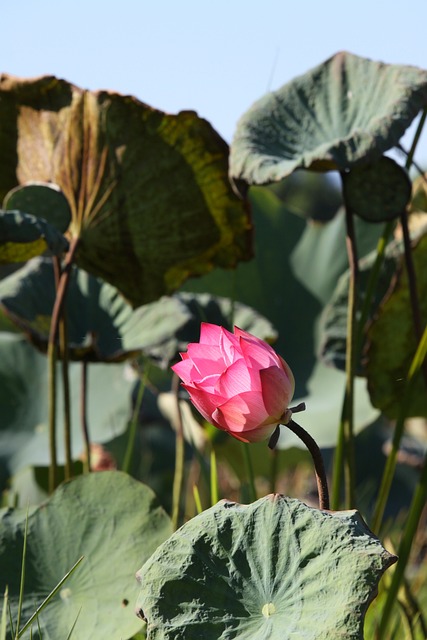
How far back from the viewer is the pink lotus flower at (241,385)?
0.64 meters

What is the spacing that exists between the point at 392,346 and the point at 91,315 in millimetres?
553

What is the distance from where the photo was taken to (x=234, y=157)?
1106 millimetres

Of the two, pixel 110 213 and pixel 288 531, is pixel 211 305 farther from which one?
pixel 288 531

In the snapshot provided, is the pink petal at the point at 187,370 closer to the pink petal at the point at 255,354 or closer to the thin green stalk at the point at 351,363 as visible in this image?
the pink petal at the point at 255,354

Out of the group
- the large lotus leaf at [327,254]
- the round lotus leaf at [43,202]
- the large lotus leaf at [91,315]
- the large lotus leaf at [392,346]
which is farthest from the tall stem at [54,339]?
the large lotus leaf at [327,254]

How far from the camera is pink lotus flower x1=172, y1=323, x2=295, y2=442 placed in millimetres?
638

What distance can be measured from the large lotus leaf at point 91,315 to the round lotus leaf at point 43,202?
0.22m

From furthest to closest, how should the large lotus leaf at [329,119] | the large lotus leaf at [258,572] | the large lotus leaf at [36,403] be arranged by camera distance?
the large lotus leaf at [36,403], the large lotus leaf at [329,119], the large lotus leaf at [258,572]

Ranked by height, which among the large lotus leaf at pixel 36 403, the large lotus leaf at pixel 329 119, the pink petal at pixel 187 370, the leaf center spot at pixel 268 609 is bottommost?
the large lotus leaf at pixel 36 403

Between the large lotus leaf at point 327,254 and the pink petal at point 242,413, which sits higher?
the pink petal at point 242,413

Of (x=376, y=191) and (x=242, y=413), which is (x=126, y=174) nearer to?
(x=376, y=191)

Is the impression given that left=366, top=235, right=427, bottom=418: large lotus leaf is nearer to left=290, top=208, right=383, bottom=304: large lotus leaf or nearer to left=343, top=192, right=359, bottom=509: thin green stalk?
left=343, top=192, right=359, bottom=509: thin green stalk

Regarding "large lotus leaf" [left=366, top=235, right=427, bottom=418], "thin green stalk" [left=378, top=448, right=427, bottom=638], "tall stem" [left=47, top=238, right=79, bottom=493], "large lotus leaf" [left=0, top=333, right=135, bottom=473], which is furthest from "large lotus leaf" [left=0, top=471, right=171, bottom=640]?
"large lotus leaf" [left=0, top=333, right=135, bottom=473]

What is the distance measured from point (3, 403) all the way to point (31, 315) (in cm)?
55
